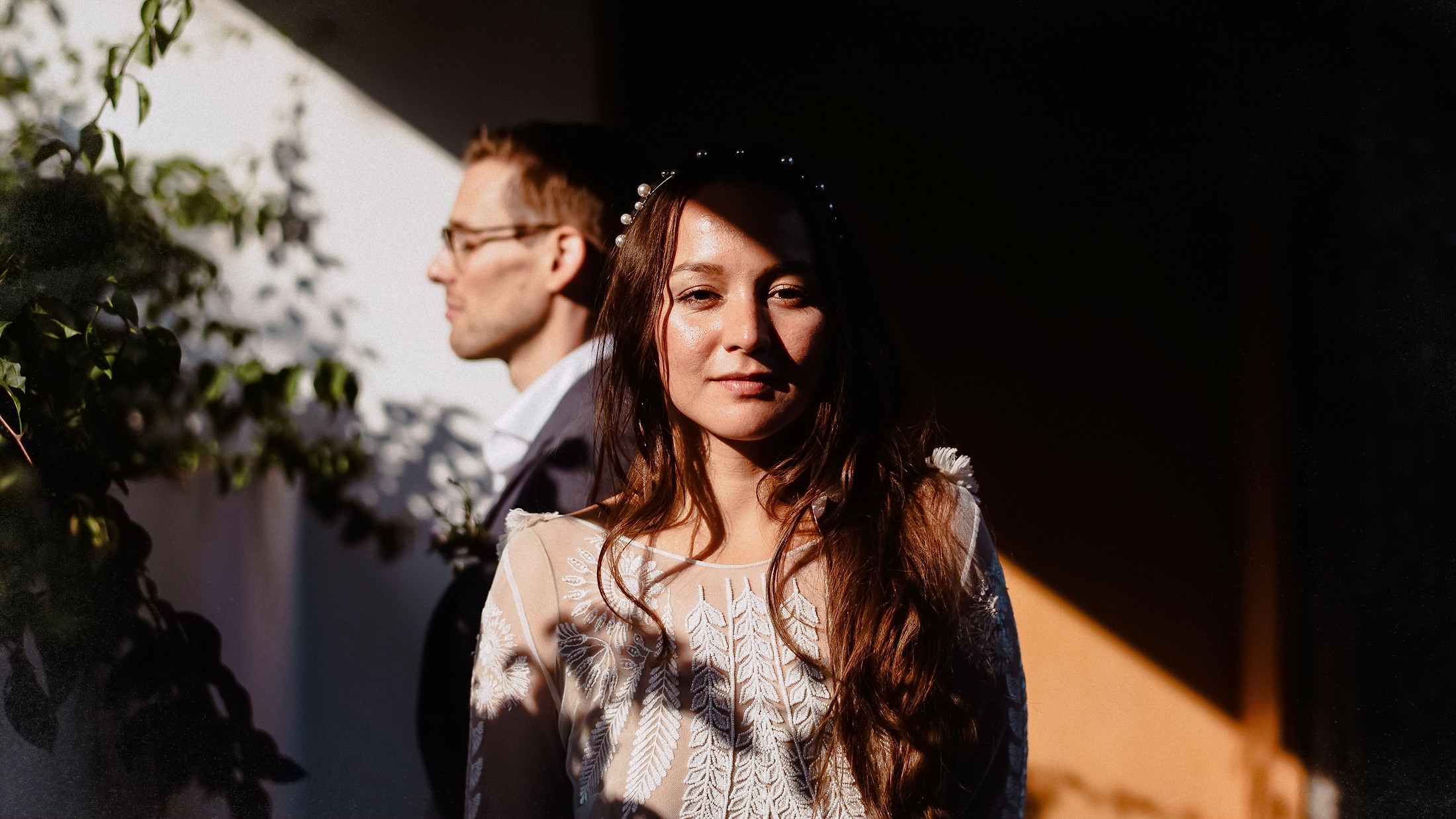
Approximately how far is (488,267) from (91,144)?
82cm

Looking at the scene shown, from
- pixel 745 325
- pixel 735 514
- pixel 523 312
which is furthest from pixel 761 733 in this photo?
pixel 523 312

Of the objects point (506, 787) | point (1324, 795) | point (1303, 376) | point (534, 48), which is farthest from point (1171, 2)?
point (506, 787)

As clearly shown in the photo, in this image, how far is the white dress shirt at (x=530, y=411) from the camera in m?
2.29

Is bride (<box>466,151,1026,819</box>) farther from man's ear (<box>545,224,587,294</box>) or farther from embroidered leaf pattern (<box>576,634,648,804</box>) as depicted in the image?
man's ear (<box>545,224,587,294</box>)

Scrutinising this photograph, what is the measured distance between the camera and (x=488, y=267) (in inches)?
90.8

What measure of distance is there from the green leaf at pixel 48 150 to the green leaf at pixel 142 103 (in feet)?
0.51

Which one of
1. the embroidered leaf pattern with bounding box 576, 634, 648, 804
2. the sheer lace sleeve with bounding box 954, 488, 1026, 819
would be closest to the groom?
the embroidered leaf pattern with bounding box 576, 634, 648, 804

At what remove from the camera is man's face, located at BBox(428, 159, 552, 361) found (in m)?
2.31

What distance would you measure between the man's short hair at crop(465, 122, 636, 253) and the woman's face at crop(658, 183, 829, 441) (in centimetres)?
80

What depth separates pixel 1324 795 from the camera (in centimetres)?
234

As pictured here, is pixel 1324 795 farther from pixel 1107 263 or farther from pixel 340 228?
pixel 340 228

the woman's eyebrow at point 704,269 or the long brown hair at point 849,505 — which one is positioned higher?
the woman's eyebrow at point 704,269

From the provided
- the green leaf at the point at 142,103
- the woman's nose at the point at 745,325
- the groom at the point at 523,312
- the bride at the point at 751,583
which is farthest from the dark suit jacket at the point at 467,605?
the green leaf at the point at 142,103

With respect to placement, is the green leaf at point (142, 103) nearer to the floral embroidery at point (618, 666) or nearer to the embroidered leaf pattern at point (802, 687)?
the floral embroidery at point (618, 666)
